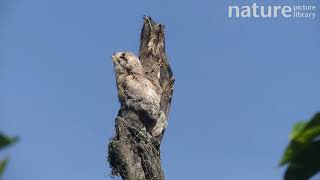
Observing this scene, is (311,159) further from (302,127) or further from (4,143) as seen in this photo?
(4,143)

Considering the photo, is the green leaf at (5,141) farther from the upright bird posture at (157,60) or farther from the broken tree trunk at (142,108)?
the upright bird posture at (157,60)

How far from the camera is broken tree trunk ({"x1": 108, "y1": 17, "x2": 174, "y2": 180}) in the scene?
22891 millimetres

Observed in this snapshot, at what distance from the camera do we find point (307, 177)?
650 cm

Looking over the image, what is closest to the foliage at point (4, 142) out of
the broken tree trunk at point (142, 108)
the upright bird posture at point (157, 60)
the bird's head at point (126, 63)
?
the broken tree trunk at point (142, 108)

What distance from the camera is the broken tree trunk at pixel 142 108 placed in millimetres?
22891

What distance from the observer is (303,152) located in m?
6.46

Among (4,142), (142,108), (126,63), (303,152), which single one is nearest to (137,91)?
(142,108)

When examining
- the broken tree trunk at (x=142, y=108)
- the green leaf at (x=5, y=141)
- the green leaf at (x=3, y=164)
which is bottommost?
the green leaf at (x=3, y=164)

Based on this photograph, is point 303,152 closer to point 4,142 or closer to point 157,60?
point 4,142

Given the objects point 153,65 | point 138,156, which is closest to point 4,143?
point 138,156

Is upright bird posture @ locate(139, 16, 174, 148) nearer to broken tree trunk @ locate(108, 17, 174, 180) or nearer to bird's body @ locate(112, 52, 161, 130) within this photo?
broken tree trunk @ locate(108, 17, 174, 180)

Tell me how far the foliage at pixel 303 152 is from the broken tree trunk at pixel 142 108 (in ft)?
53.1

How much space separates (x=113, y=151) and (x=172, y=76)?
3.82 meters

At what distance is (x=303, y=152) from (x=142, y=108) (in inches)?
671
